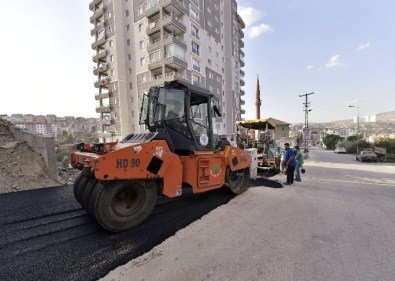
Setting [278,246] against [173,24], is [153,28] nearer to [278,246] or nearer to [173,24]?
[173,24]

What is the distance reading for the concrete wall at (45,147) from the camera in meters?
8.41

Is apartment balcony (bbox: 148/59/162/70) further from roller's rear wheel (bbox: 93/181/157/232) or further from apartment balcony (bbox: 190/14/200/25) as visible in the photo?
roller's rear wheel (bbox: 93/181/157/232)

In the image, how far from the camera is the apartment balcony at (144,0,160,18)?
30072 millimetres

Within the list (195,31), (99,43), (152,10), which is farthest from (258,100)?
(99,43)

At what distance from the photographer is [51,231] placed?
4137 millimetres

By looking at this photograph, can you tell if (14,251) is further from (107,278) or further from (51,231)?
(107,278)

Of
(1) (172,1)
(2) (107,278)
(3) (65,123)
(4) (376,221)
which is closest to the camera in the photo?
(2) (107,278)

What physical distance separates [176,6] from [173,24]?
114 inches

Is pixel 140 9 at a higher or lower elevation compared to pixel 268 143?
higher

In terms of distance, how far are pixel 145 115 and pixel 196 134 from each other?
1.62 meters

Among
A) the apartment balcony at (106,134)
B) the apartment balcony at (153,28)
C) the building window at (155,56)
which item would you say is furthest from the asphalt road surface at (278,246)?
the apartment balcony at (106,134)

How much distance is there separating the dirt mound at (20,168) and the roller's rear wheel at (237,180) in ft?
20.8

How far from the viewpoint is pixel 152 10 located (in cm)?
3067

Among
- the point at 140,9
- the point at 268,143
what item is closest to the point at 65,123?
the point at 140,9
